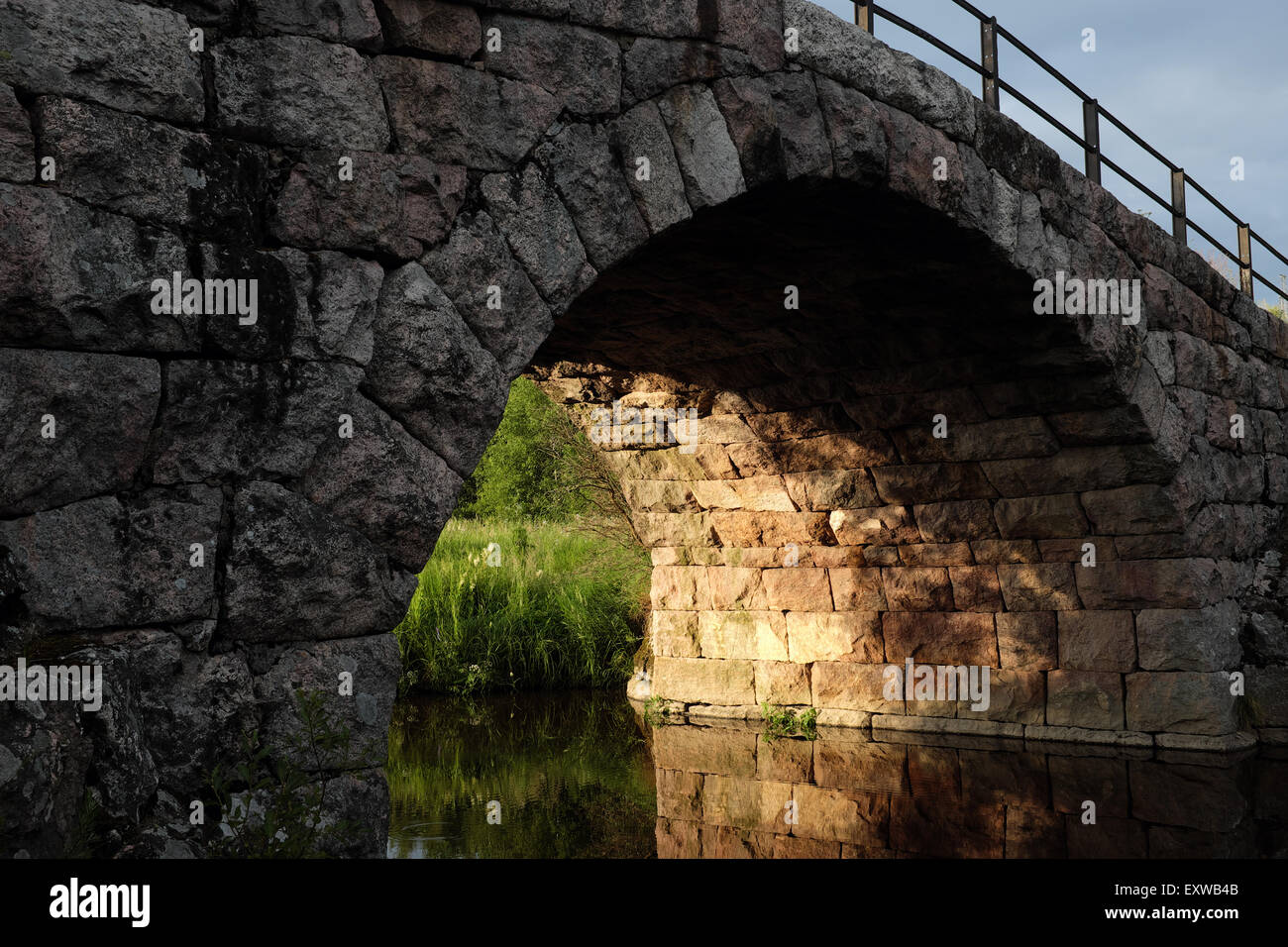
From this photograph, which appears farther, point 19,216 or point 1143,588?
point 1143,588

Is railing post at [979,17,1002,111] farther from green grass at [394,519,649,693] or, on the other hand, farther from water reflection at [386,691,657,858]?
green grass at [394,519,649,693]

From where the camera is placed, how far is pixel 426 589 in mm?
12094

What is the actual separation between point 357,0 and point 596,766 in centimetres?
573

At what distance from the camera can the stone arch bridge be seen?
2902mm

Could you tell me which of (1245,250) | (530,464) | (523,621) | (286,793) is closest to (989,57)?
(1245,250)

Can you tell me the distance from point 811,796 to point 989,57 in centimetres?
457

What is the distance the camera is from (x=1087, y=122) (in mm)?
7520

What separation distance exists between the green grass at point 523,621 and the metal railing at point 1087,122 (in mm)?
6591

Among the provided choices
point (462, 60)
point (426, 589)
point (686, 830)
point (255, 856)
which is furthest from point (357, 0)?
point (426, 589)

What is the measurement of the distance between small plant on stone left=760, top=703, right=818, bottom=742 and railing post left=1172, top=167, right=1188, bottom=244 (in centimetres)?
459

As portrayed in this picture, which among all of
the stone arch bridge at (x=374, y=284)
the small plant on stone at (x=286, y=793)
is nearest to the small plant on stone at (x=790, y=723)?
the stone arch bridge at (x=374, y=284)

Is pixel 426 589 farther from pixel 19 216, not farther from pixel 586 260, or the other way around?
pixel 19 216
